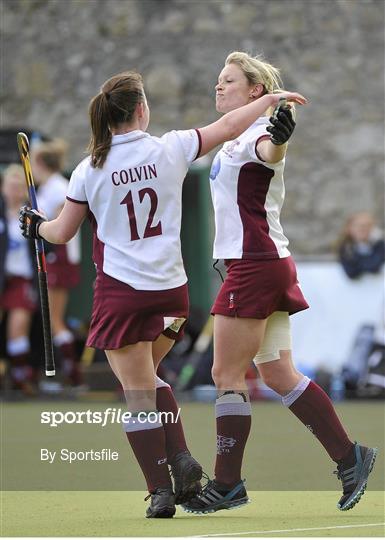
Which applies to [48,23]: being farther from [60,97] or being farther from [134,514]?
[134,514]

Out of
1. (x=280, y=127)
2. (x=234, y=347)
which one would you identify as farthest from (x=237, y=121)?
(x=234, y=347)

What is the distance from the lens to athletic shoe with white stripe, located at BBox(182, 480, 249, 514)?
Answer: 5.67 meters

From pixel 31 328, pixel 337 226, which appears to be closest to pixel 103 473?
pixel 31 328

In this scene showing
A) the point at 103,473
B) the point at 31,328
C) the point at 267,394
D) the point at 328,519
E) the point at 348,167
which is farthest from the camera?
the point at 348,167

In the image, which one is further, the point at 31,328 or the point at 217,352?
the point at 31,328

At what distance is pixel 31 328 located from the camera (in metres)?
13.1

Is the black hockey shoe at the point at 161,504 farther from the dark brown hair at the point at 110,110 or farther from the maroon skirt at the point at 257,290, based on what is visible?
the dark brown hair at the point at 110,110

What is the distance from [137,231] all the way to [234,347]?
2.07 ft

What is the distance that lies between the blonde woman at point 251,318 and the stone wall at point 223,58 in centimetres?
980

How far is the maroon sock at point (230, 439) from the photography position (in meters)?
5.70

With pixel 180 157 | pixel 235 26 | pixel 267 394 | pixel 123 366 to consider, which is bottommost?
pixel 267 394

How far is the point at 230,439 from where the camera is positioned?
5699 millimetres

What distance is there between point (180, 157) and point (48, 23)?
10609 mm

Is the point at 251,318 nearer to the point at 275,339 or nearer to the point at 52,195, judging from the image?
the point at 275,339
